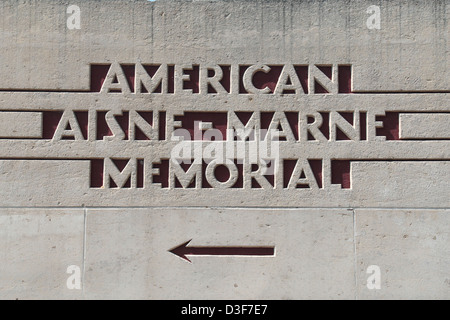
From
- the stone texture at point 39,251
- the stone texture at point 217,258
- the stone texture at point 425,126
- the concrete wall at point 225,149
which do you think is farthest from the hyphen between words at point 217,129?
the stone texture at point 39,251

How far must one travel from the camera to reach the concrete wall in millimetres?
5938

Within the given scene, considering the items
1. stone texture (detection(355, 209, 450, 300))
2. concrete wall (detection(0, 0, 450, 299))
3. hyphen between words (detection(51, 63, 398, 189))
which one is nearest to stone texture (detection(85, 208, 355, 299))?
concrete wall (detection(0, 0, 450, 299))

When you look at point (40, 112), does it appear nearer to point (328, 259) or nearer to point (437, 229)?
point (328, 259)

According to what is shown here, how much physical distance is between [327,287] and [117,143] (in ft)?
8.46

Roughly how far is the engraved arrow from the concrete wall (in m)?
0.02

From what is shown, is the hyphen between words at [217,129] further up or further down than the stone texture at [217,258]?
further up

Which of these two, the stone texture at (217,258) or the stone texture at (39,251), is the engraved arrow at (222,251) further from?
the stone texture at (39,251)

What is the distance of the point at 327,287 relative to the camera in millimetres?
5922

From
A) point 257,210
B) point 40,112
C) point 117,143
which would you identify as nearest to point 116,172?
point 117,143

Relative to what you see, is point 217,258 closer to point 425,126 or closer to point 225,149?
point 225,149

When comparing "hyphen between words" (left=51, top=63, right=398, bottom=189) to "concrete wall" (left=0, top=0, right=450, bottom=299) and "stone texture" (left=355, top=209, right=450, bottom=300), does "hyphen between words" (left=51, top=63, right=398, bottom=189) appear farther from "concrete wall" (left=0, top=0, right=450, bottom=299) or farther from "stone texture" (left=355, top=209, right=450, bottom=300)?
"stone texture" (left=355, top=209, right=450, bottom=300)

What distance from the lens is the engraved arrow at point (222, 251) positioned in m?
5.97

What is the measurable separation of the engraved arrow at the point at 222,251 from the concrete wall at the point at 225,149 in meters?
0.02

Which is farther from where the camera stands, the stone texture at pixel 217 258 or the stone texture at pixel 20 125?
the stone texture at pixel 20 125
